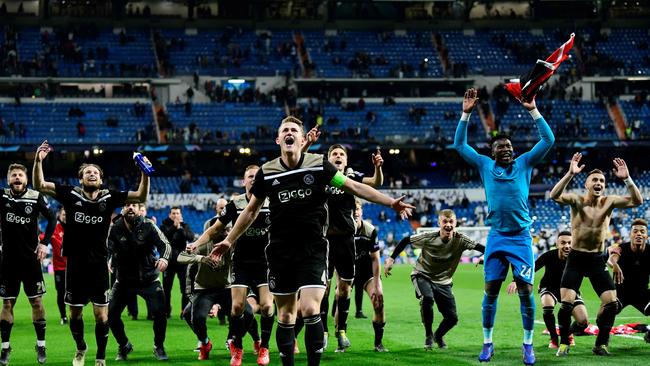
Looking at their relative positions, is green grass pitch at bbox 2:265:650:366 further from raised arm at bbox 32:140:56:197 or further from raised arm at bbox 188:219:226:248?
raised arm at bbox 32:140:56:197

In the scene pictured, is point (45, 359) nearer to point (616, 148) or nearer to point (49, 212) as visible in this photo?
point (49, 212)

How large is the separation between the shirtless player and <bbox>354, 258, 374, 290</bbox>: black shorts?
2946 mm

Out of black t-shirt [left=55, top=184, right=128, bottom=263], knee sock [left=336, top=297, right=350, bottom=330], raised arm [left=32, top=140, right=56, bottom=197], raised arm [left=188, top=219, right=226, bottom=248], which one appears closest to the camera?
raised arm [left=188, top=219, right=226, bottom=248]

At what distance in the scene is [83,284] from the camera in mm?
12227

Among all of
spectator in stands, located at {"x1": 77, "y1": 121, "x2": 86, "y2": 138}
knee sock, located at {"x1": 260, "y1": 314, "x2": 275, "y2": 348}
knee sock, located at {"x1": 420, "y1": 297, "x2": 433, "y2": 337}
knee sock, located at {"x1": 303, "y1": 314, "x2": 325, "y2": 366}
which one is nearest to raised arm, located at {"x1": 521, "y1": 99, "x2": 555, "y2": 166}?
knee sock, located at {"x1": 420, "y1": 297, "x2": 433, "y2": 337}

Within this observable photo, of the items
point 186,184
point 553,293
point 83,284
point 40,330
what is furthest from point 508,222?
point 186,184

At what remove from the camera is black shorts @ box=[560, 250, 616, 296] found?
13.2 m

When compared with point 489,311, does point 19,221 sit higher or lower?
higher

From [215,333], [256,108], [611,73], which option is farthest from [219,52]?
[215,333]

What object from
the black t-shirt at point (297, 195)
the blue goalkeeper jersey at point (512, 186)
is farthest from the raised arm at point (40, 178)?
the blue goalkeeper jersey at point (512, 186)

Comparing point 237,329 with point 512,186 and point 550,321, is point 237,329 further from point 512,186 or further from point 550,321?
point 550,321

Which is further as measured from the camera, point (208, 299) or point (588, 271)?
point (208, 299)

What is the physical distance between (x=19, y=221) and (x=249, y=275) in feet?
11.1

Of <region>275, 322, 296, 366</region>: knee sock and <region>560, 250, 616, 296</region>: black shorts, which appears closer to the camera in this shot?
<region>275, 322, 296, 366</region>: knee sock
